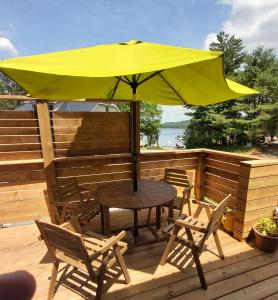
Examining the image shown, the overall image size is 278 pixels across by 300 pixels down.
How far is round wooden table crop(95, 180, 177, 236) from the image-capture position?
223 cm

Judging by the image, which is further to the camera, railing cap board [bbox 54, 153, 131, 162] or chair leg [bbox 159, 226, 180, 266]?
railing cap board [bbox 54, 153, 131, 162]

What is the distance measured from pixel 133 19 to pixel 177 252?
5585mm

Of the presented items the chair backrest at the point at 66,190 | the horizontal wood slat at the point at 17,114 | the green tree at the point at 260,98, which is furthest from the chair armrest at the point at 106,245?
the green tree at the point at 260,98

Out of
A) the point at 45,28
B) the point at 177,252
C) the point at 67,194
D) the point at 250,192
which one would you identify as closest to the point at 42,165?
the point at 67,194

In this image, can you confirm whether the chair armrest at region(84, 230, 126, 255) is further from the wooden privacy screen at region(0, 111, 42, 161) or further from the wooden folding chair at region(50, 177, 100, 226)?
the wooden privacy screen at region(0, 111, 42, 161)

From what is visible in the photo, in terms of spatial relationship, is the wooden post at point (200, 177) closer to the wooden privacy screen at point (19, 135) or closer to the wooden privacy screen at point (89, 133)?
the wooden privacy screen at point (89, 133)

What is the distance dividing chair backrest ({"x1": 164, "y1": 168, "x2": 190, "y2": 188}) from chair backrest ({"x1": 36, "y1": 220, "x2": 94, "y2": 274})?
2.14 metres

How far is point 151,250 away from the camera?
2.64 m

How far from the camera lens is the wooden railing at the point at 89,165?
2760 mm

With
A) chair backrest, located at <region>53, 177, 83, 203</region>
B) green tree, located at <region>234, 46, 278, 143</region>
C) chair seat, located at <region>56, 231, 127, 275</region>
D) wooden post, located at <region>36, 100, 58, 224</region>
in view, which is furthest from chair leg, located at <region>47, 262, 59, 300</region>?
green tree, located at <region>234, 46, 278, 143</region>

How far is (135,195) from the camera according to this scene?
2.48 meters

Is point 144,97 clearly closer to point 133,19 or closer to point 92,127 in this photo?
point 92,127

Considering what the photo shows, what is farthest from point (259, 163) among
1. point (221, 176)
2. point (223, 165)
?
point (221, 176)

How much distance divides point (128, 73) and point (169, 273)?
211cm
